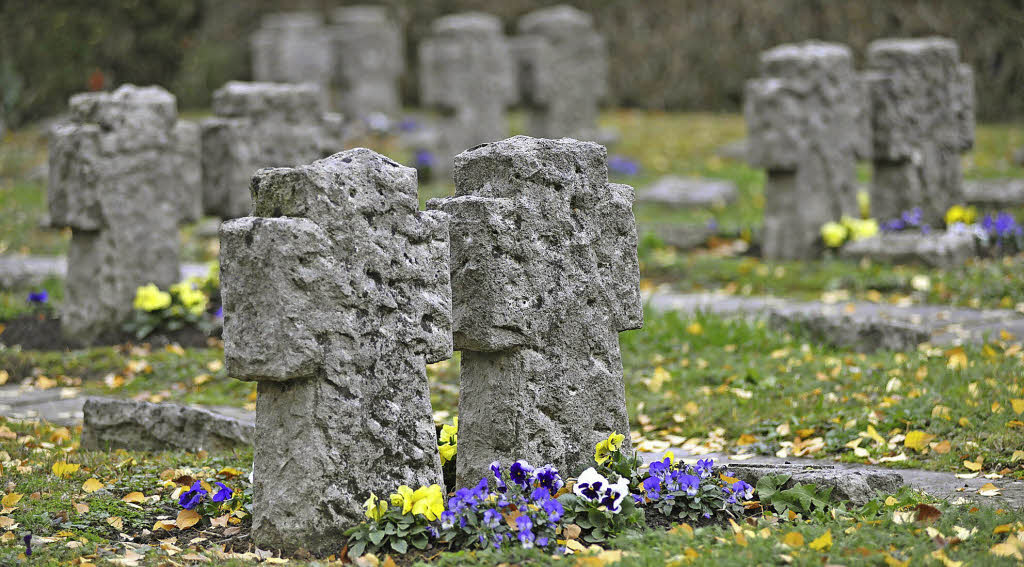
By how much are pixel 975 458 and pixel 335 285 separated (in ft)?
9.51

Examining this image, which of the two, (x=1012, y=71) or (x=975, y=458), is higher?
(x=1012, y=71)

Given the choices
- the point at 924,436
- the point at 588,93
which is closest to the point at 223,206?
the point at 924,436

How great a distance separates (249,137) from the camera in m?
8.46

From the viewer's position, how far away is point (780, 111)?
9773 mm

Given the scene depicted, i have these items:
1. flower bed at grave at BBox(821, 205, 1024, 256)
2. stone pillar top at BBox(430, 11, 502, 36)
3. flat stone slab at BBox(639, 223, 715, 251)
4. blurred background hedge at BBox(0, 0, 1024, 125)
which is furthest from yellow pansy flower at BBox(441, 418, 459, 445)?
blurred background hedge at BBox(0, 0, 1024, 125)

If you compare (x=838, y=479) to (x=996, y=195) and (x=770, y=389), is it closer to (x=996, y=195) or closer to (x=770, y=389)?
(x=770, y=389)

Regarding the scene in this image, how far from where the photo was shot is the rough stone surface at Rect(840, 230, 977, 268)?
9.20 meters

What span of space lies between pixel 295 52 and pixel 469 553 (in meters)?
16.0

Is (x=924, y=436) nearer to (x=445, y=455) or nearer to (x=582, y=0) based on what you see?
(x=445, y=455)

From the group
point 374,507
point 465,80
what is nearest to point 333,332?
point 374,507

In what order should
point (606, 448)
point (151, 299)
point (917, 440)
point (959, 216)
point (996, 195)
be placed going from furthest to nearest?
1. point (996, 195)
2. point (959, 216)
3. point (151, 299)
4. point (917, 440)
5. point (606, 448)

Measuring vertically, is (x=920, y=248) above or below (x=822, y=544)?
above

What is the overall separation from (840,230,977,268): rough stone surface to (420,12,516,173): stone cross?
6559 millimetres

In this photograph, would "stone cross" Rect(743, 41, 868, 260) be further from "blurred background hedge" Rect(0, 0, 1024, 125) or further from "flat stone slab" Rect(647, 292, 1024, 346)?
"blurred background hedge" Rect(0, 0, 1024, 125)
